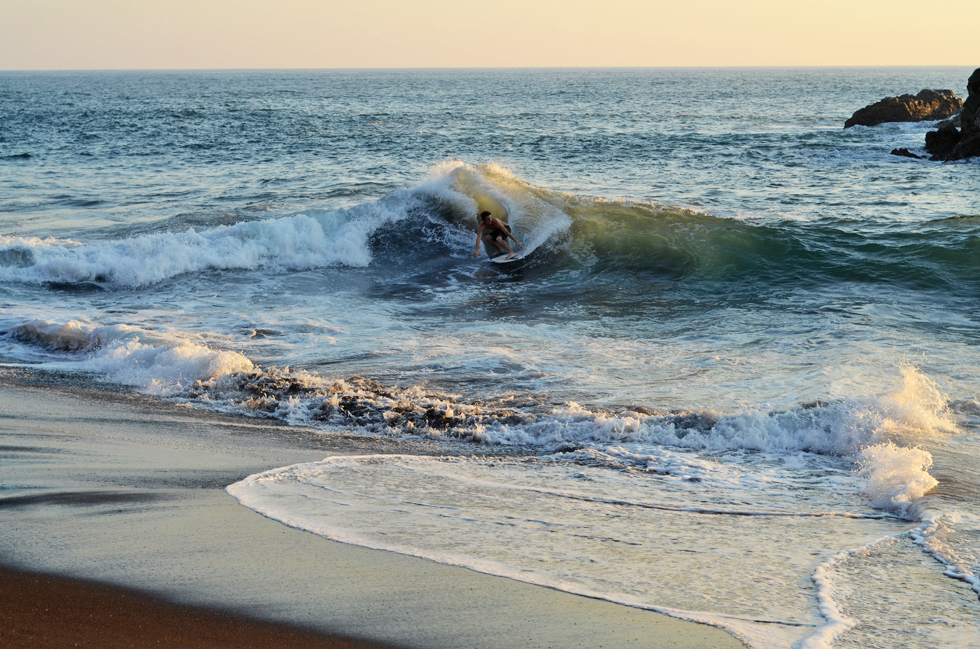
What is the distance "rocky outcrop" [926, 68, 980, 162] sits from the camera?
25.5m

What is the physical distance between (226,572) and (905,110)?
145ft

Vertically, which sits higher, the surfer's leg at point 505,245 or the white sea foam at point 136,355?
the surfer's leg at point 505,245

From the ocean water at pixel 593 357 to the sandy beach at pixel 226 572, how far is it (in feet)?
0.69

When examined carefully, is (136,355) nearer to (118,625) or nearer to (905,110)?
(118,625)

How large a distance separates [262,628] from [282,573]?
0.48 meters

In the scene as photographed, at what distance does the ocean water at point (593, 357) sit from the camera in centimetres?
393

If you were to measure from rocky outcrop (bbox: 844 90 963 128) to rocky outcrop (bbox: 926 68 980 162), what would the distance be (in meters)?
13.0

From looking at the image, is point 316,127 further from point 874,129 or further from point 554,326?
point 554,326

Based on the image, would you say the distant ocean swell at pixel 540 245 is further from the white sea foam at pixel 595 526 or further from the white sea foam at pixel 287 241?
the white sea foam at pixel 595 526

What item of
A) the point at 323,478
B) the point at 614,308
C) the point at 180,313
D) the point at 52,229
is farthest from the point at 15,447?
the point at 52,229

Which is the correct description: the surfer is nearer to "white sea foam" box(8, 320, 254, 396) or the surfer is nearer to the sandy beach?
"white sea foam" box(8, 320, 254, 396)

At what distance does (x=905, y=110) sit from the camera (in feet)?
132

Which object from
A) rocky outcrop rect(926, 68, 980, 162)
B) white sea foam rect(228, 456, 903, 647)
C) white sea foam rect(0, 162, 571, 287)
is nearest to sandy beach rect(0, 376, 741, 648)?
white sea foam rect(228, 456, 903, 647)

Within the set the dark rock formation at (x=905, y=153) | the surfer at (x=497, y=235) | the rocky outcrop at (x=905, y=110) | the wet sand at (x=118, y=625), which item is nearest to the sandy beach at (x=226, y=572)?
the wet sand at (x=118, y=625)
